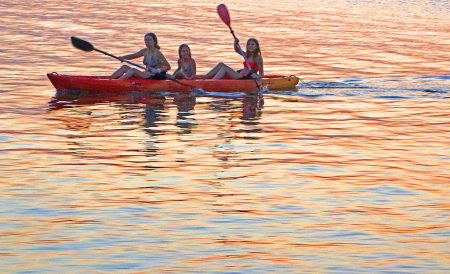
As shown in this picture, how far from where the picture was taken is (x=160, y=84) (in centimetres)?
1453

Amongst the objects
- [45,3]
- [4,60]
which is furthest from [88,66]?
[45,3]

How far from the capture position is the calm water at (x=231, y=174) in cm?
562

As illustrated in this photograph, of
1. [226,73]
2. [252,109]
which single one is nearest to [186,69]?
[226,73]

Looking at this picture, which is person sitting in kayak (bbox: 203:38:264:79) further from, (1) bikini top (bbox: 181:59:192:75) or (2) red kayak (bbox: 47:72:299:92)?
(1) bikini top (bbox: 181:59:192:75)

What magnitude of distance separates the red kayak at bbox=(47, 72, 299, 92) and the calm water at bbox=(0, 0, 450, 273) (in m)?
0.19

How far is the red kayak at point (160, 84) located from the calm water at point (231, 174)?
0.63 ft

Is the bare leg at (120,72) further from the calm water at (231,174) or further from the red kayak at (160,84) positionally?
the calm water at (231,174)

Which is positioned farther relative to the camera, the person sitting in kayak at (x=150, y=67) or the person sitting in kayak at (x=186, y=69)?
the person sitting in kayak at (x=186, y=69)

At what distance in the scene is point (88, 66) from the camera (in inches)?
731

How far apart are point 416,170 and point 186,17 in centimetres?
2626

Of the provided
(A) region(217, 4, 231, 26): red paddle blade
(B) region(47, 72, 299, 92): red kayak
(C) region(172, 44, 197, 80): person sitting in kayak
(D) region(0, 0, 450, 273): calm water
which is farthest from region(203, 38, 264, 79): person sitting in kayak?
(A) region(217, 4, 231, 26): red paddle blade

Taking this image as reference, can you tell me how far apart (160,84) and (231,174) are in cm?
668

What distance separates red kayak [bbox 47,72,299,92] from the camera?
552 inches

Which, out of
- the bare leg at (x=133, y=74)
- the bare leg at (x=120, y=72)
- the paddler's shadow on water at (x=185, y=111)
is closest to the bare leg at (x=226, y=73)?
the paddler's shadow on water at (x=185, y=111)
